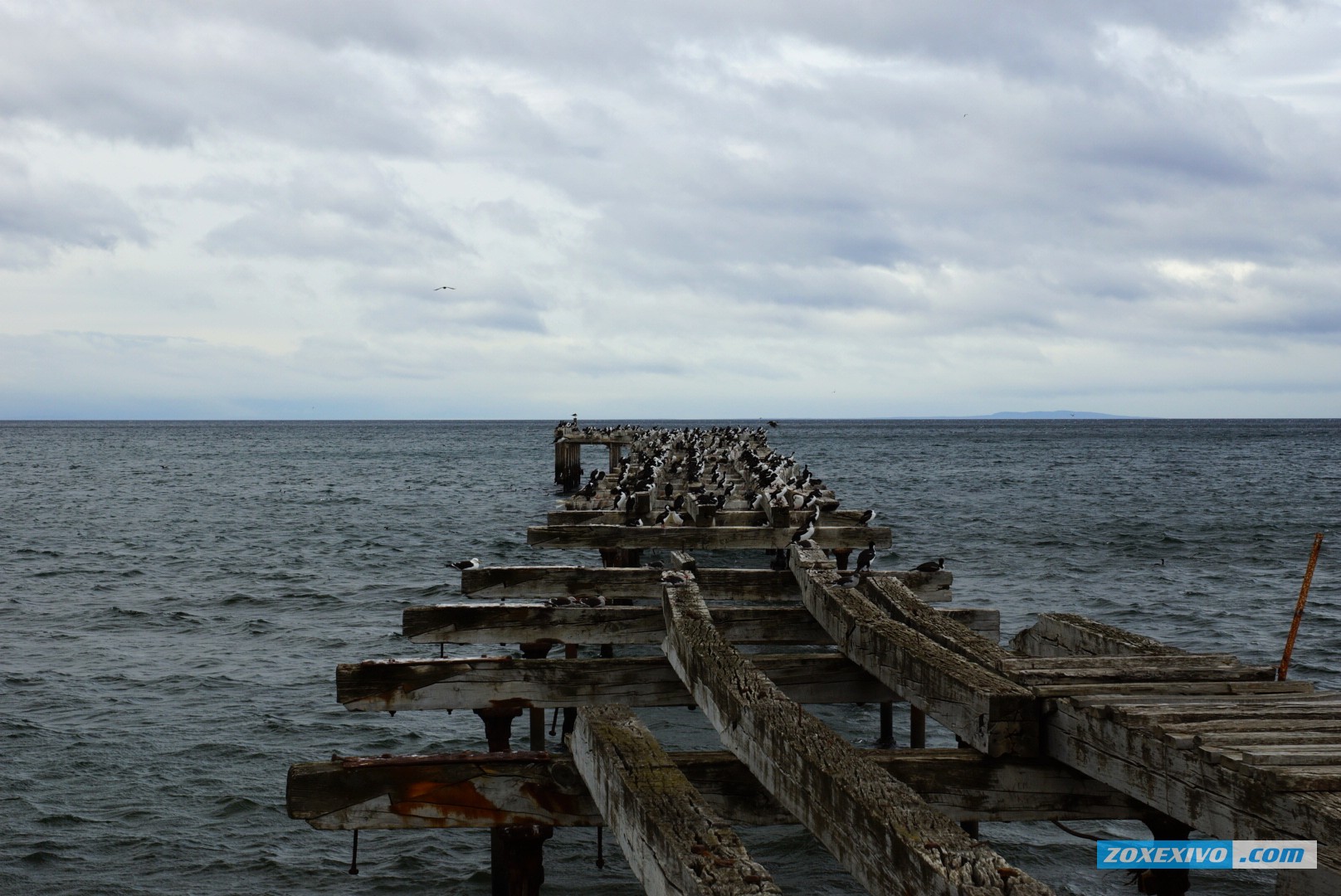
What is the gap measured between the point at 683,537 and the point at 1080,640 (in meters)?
5.92

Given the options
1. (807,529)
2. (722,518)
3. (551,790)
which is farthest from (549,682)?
(722,518)

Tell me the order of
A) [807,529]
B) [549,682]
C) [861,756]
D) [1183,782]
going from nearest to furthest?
[1183,782] < [861,756] < [549,682] < [807,529]

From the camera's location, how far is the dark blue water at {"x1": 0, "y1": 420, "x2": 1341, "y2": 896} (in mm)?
9039

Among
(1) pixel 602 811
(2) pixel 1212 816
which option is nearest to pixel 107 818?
(1) pixel 602 811

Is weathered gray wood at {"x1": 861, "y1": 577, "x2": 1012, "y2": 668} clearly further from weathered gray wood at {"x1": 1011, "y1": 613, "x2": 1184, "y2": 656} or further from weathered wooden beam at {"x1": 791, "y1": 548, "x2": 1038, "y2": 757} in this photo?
weathered gray wood at {"x1": 1011, "y1": 613, "x2": 1184, "y2": 656}

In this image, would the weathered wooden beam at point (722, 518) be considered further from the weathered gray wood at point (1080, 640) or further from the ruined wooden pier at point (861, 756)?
the ruined wooden pier at point (861, 756)

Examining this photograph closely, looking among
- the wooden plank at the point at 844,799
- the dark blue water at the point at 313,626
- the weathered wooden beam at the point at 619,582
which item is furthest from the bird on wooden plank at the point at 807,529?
the wooden plank at the point at 844,799

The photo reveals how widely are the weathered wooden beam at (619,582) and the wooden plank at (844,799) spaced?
3876mm

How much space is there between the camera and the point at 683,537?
492 inches

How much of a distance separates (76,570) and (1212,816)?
86.2 feet

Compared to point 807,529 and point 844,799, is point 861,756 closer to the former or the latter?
point 844,799

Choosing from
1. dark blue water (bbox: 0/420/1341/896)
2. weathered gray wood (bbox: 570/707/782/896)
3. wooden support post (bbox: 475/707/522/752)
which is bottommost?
dark blue water (bbox: 0/420/1341/896)

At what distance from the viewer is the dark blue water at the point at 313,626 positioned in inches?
356

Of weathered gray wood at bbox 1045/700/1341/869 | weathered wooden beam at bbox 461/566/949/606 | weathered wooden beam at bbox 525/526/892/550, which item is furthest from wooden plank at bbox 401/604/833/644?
Answer: weathered gray wood at bbox 1045/700/1341/869
